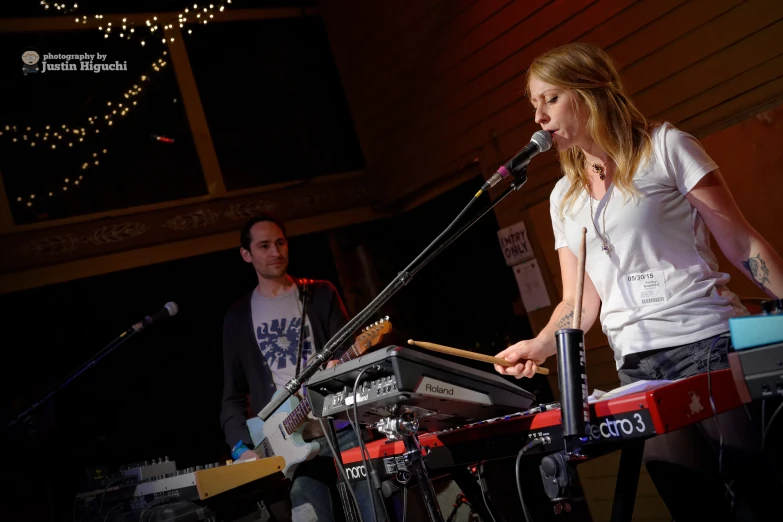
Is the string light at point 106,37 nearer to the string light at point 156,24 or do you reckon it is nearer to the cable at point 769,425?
the string light at point 156,24

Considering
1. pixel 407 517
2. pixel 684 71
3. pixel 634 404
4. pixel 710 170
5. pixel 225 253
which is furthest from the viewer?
pixel 225 253

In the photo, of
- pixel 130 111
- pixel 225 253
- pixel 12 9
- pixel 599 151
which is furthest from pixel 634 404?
pixel 12 9

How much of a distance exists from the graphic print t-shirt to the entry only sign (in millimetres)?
1744

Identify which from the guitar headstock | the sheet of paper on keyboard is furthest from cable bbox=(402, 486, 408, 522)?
the guitar headstock

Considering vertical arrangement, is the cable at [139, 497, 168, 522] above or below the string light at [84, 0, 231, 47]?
below

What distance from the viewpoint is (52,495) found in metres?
5.79

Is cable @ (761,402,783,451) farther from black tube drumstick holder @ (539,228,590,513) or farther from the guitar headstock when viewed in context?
the guitar headstock

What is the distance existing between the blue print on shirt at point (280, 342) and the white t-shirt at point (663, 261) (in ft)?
8.02

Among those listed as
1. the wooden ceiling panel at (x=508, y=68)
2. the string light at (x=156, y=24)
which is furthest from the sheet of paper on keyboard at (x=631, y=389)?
the string light at (x=156, y=24)

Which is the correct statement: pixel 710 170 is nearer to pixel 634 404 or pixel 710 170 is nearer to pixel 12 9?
pixel 634 404

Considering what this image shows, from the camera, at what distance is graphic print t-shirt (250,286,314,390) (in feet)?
14.1

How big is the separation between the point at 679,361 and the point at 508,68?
351 centimetres

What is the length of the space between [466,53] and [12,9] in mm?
3919

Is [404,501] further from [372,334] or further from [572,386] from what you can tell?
[372,334]
